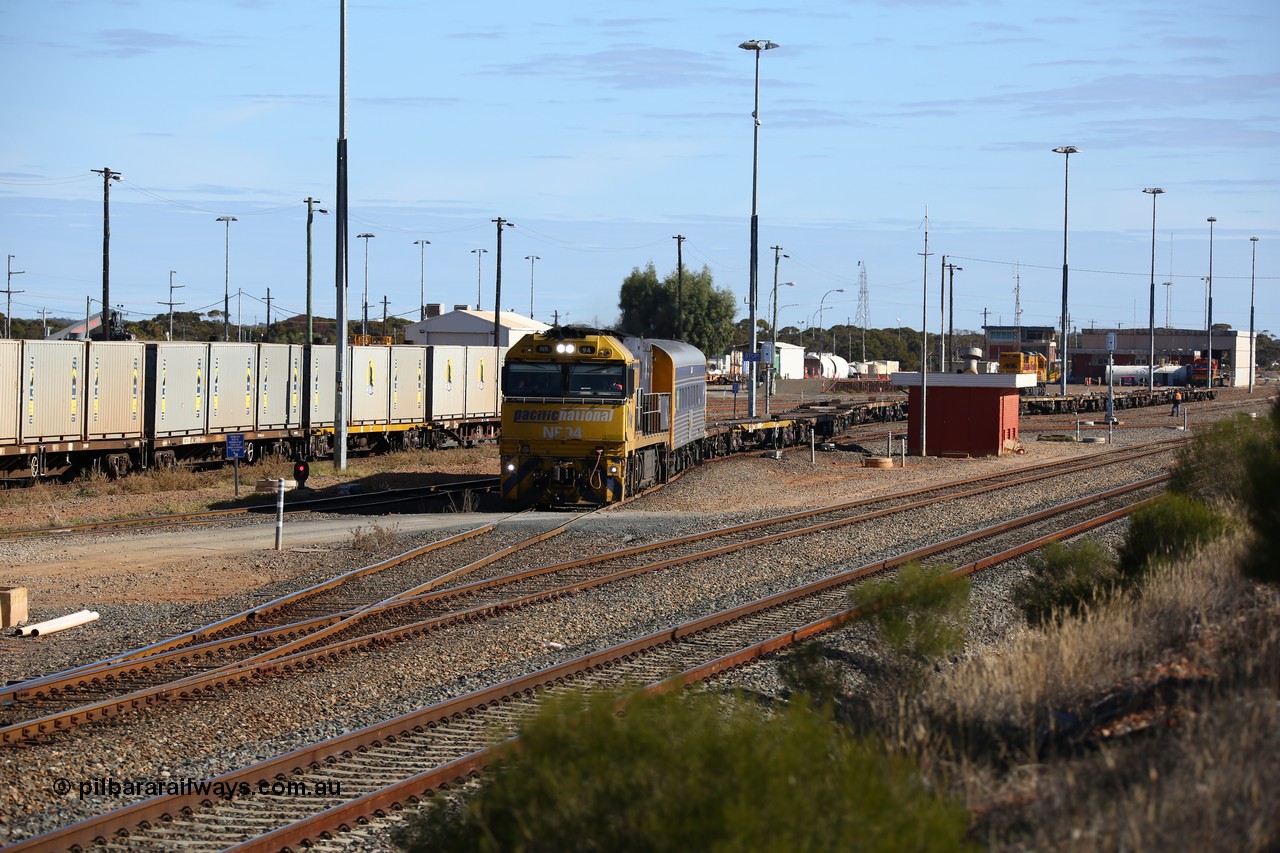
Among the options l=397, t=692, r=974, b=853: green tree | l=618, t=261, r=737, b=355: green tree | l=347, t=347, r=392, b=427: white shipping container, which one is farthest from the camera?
l=618, t=261, r=737, b=355: green tree

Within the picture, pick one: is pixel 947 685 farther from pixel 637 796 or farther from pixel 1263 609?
pixel 637 796

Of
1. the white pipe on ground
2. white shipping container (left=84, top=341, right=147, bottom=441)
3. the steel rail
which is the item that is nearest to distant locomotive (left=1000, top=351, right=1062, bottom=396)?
the steel rail

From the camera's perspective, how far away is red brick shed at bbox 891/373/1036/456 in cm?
4038

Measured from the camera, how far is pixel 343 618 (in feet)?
45.0

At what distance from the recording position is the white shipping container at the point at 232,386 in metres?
34.1

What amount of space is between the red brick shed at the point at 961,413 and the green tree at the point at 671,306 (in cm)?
6846

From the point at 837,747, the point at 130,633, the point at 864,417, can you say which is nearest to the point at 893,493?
the point at 130,633

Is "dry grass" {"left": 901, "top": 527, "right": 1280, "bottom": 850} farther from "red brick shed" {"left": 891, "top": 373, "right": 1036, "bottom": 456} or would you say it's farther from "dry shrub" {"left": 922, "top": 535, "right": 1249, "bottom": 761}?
"red brick shed" {"left": 891, "top": 373, "right": 1036, "bottom": 456}

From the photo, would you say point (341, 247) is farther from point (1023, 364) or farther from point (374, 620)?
point (1023, 364)

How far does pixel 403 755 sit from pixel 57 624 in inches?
247

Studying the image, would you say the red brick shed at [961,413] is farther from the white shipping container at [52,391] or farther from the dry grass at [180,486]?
the white shipping container at [52,391]

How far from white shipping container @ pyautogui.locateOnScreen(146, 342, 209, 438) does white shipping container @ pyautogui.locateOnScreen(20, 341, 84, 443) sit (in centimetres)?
223

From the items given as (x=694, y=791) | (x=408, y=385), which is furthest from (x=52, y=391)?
(x=694, y=791)

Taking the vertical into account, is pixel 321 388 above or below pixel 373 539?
above
